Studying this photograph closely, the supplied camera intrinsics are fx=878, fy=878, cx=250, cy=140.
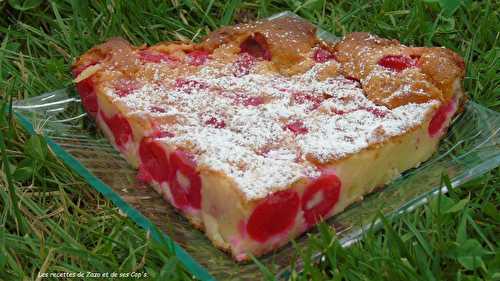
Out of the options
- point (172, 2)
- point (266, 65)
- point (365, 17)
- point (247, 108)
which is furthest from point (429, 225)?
point (172, 2)

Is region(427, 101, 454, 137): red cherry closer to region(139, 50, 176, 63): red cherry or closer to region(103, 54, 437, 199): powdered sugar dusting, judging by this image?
region(103, 54, 437, 199): powdered sugar dusting

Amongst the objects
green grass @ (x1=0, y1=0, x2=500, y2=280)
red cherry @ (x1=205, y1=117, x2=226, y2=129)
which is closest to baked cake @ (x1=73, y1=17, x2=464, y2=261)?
red cherry @ (x1=205, y1=117, x2=226, y2=129)

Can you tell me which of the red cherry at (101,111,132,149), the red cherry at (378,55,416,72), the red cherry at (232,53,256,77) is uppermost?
the red cherry at (378,55,416,72)

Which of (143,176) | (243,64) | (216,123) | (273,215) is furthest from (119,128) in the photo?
(273,215)

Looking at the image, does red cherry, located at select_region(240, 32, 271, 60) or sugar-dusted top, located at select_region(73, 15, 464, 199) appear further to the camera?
red cherry, located at select_region(240, 32, 271, 60)

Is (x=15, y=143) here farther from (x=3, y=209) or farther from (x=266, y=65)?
(x=266, y=65)

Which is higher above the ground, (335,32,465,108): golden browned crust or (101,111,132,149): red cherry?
(335,32,465,108): golden browned crust

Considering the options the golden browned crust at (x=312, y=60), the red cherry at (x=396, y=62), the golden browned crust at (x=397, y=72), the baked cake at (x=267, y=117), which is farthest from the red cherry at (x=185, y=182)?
the red cherry at (x=396, y=62)

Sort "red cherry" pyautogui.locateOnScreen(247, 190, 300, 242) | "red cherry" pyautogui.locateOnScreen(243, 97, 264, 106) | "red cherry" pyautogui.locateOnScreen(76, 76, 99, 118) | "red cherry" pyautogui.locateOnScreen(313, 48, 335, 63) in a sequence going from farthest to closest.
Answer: "red cherry" pyautogui.locateOnScreen(313, 48, 335, 63)
"red cherry" pyautogui.locateOnScreen(76, 76, 99, 118)
"red cherry" pyautogui.locateOnScreen(243, 97, 264, 106)
"red cherry" pyautogui.locateOnScreen(247, 190, 300, 242)

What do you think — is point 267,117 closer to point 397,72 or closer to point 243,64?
point 243,64
